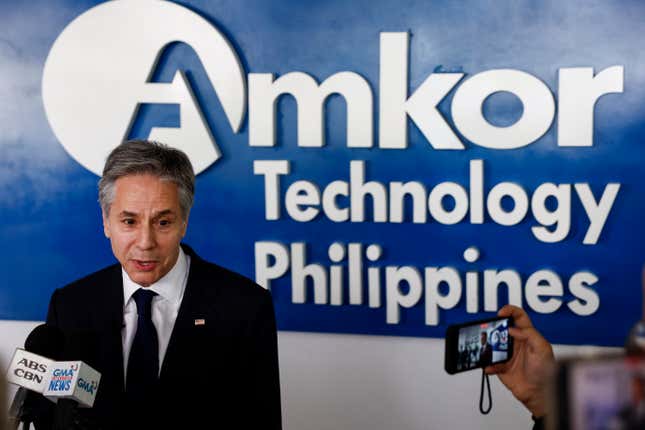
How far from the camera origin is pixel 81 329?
90.8 inches

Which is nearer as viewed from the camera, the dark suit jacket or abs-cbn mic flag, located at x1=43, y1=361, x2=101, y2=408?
abs-cbn mic flag, located at x1=43, y1=361, x2=101, y2=408

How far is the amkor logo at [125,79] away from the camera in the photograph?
3307 millimetres

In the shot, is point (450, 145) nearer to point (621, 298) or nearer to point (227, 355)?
point (621, 298)

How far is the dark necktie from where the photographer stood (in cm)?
219

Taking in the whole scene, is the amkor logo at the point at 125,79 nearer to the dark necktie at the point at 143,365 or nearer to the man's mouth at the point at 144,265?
the man's mouth at the point at 144,265

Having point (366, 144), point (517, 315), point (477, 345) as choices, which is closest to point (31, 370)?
point (477, 345)

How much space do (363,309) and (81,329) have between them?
4.24 ft

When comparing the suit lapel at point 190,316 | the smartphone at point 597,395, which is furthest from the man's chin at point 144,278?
the smartphone at point 597,395

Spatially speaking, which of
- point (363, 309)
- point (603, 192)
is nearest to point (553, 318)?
point (603, 192)

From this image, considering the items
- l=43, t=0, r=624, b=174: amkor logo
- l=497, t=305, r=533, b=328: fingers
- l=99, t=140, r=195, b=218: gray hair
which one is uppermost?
l=43, t=0, r=624, b=174: amkor logo

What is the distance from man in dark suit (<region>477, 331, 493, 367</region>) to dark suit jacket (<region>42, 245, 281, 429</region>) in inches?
25.6

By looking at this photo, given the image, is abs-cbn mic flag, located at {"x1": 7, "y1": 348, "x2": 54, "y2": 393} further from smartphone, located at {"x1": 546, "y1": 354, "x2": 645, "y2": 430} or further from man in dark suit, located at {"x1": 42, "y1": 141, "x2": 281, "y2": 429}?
smartphone, located at {"x1": 546, "y1": 354, "x2": 645, "y2": 430}

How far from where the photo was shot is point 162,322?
232 centimetres

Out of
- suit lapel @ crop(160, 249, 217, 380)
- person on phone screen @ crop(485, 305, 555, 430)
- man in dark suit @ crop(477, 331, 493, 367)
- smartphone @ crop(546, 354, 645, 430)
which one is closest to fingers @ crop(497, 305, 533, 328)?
person on phone screen @ crop(485, 305, 555, 430)
